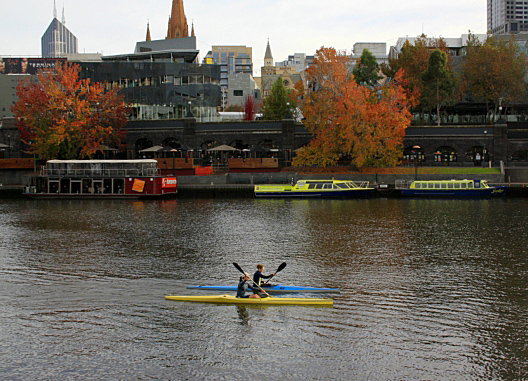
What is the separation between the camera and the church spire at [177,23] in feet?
549

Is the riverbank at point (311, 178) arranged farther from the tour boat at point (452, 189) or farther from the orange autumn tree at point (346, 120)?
the tour boat at point (452, 189)

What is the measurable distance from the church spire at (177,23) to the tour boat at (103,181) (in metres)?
105

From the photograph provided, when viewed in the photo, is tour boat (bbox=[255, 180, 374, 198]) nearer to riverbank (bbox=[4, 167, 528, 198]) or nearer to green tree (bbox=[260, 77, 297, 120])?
riverbank (bbox=[4, 167, 528, 198])

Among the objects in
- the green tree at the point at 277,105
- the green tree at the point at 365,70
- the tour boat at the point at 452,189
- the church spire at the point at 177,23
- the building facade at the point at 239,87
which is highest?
the church spire at the point at 177,23

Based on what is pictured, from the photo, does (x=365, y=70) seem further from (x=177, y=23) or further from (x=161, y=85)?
(x=177, y=23)

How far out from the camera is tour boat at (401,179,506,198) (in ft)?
210

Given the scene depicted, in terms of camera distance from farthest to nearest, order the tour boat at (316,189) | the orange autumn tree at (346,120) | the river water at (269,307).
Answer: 1. the orange autumn tree at (346,120)
2. the tour boat at (316,189)
3. the river water at (269,307)

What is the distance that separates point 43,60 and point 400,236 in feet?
354

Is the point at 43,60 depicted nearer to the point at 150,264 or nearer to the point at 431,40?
the point at 431,40

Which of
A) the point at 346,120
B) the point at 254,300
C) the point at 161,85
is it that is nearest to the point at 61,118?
the point at 161,85

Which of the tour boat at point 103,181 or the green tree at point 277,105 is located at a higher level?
the green tree at point 277,105

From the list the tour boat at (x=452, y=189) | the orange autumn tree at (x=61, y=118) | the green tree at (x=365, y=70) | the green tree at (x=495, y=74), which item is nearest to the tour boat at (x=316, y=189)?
the tour boat at (x=452, y=189)

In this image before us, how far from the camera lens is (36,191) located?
70188mm

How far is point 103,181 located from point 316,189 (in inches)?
1073
